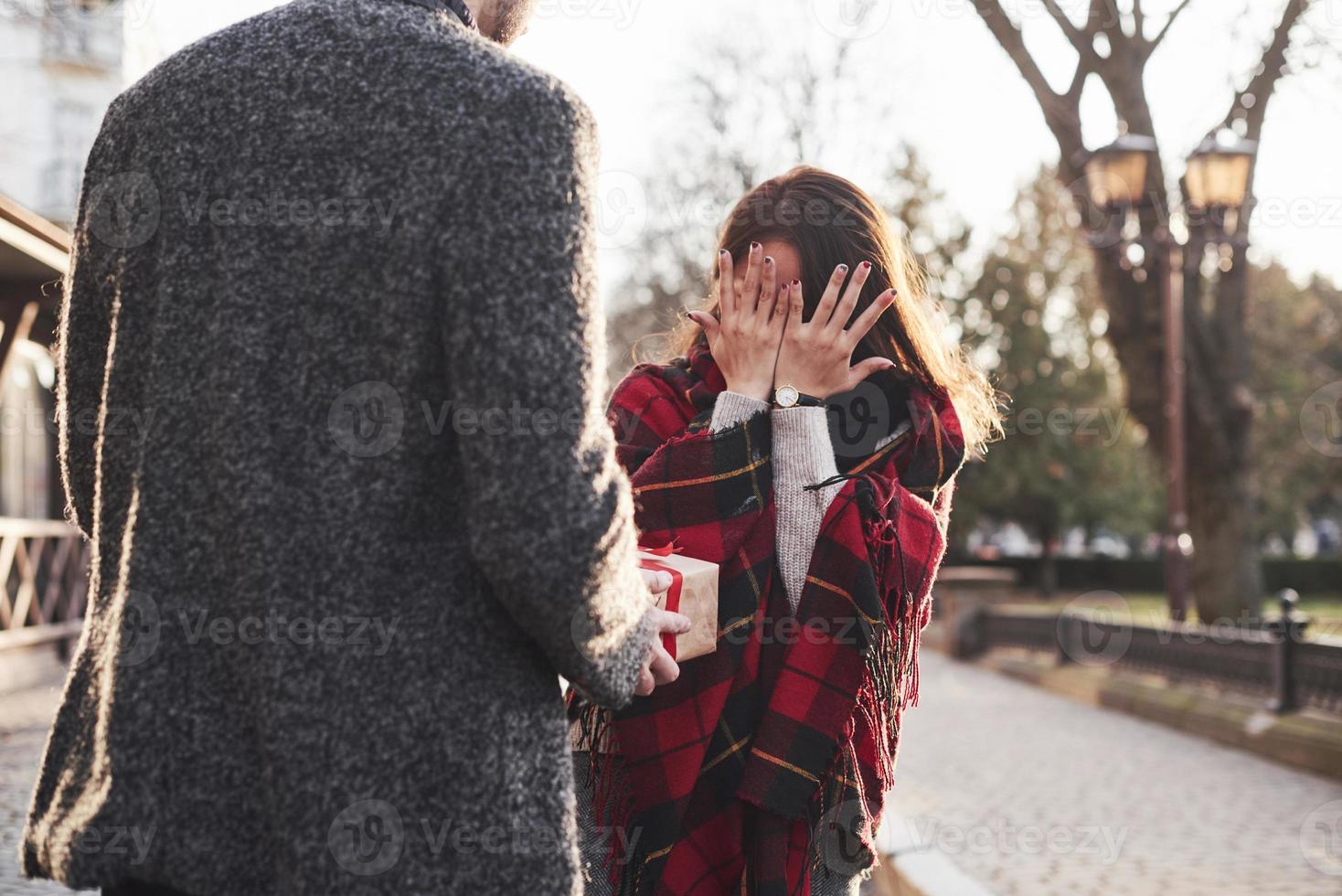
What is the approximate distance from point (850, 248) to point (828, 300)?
0.71ft

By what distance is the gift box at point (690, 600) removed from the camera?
71.4 inches

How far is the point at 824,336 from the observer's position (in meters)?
2.07

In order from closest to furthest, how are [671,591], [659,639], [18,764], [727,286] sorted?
[659,639], [671,591], [727,286], [18,764]

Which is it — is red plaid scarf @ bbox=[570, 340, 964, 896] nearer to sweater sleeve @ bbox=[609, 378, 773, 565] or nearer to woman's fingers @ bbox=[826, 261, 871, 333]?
sweater sleeve @ bbox=[609, 378, 773, 565]

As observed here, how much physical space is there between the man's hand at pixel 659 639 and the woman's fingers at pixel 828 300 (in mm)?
553

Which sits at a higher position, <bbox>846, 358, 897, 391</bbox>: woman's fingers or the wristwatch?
<bbox>846, 358, 897, 391</bbox>: woman's fingers

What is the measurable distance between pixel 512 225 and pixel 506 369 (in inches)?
6.4

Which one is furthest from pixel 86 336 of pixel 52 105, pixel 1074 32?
pixel 52 105

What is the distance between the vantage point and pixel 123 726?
1329 millimetres

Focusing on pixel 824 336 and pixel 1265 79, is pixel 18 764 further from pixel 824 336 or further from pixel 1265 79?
pixel 1265 79

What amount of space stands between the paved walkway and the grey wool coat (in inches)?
151

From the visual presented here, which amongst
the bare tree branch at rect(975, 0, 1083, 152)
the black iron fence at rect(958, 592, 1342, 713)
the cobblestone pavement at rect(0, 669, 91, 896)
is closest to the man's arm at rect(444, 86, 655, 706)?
the cobblestone pavement at rect(0, 669, 91, 896)

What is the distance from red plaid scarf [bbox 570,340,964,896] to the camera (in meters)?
1.96

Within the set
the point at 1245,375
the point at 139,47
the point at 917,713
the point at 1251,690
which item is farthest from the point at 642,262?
the point at 1251,690
